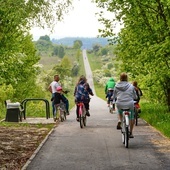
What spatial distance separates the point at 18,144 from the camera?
447 inches

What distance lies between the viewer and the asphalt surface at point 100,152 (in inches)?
329

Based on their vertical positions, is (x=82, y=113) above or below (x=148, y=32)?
below

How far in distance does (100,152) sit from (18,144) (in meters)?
2.54

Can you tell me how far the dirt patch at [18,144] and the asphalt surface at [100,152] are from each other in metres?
0.26

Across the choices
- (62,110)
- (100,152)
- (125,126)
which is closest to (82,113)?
A: (62,110)

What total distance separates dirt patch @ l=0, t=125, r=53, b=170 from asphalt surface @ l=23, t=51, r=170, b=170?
26 centimetres

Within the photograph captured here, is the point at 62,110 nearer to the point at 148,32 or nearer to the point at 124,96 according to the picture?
the point at 148,32

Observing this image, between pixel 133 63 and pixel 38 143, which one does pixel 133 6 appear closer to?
pixel 133 63

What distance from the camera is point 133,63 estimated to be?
21031 mm

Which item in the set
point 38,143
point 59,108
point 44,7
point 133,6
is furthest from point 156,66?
point 38,143

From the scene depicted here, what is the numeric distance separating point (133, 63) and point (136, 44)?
111 inches

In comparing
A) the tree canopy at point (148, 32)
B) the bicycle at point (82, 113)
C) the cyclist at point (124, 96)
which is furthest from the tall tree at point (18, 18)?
the cyclist at point (124, 96)

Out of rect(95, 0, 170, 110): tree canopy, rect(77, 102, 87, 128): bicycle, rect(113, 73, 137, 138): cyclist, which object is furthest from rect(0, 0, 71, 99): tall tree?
Result: rect(113, 73, 137, 138): cyclist

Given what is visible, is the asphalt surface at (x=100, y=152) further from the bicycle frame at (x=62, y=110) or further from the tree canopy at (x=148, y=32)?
the bicycle frame at (x=62, y=110)
